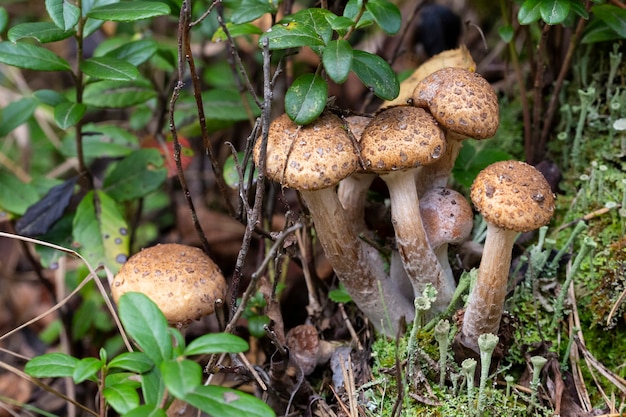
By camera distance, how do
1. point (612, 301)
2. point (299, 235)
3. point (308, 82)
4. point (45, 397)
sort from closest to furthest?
1. point (308, 82)
2. point (612, 301)
3. point (299, 235)
4. point (45, 397)

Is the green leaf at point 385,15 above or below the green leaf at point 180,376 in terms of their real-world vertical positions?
above

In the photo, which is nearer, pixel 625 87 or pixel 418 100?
pixel 418 100

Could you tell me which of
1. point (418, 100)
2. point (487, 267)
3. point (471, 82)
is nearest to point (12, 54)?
point (418, 100)

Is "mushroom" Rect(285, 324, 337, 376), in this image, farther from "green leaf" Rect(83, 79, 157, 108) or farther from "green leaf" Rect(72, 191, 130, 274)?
"green leaf" Rect(83, 79, 157, 108)

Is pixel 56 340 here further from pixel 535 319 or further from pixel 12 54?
pixel 535 319

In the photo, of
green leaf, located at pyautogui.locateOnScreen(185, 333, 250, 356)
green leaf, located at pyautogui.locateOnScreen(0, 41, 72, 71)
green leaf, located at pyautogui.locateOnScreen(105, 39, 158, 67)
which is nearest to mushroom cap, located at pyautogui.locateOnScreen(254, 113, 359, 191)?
green leaf, located at pyautogui.locateOnScreen(185, 333, 250, 356)

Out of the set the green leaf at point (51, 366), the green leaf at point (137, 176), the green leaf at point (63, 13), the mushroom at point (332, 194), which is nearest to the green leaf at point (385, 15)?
the mushroom at point (332, 194)

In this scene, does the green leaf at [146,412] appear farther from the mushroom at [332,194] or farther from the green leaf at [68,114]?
the green leaf at [68,114]
